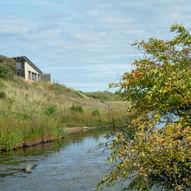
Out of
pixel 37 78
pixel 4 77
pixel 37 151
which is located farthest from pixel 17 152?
pixel 37 78

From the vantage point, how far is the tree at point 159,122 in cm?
749

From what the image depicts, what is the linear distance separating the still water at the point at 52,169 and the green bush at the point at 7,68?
32.7 m

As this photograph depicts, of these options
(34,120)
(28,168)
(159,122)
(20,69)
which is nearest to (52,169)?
(28,168)

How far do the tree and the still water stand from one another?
1.38m

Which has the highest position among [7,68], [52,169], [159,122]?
[7,68]

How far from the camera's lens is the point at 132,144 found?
27.0 ft

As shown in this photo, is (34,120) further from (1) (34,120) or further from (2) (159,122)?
(2) (159,122)

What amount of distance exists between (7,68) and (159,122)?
46699 millimetres

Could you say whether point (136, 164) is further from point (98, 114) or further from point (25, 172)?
point (98, 114)

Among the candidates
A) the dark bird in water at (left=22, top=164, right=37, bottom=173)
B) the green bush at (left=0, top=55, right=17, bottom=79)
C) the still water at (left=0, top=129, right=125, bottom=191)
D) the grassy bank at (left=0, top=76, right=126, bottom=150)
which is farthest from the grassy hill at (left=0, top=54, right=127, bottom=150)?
the green bush at (left=0, top=55, right=17, bottom=79)

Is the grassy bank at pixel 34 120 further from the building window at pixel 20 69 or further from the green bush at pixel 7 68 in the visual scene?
the building window at pixel 20 69

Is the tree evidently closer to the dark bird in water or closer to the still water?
the still water

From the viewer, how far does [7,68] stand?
52.2 m

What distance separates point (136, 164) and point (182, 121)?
1.79 metres
